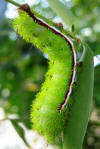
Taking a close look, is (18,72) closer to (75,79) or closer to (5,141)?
(5,141)

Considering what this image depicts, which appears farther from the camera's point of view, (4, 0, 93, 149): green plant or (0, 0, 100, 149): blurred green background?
(0, 0, 100, 149): blurred green background

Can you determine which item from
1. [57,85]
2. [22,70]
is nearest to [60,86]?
[57,85]

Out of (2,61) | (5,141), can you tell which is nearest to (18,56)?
(2,61)

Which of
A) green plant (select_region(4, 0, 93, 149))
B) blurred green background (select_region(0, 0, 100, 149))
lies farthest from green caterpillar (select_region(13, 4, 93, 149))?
blurred green background (select_region(0, 0, 100, 149))

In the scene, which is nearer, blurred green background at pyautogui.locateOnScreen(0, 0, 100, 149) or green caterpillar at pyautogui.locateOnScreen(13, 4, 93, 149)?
green caterpillar at pyautogui.locateOnScreen(13, 4, 93, 149)

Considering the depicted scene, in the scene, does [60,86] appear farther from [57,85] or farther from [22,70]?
[22,70]

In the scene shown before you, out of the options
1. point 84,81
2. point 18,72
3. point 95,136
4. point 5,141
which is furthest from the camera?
point 5,141

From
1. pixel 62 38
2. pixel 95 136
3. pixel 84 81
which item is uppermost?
pixel 62 38

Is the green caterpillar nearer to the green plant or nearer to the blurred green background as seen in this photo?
the green plant
